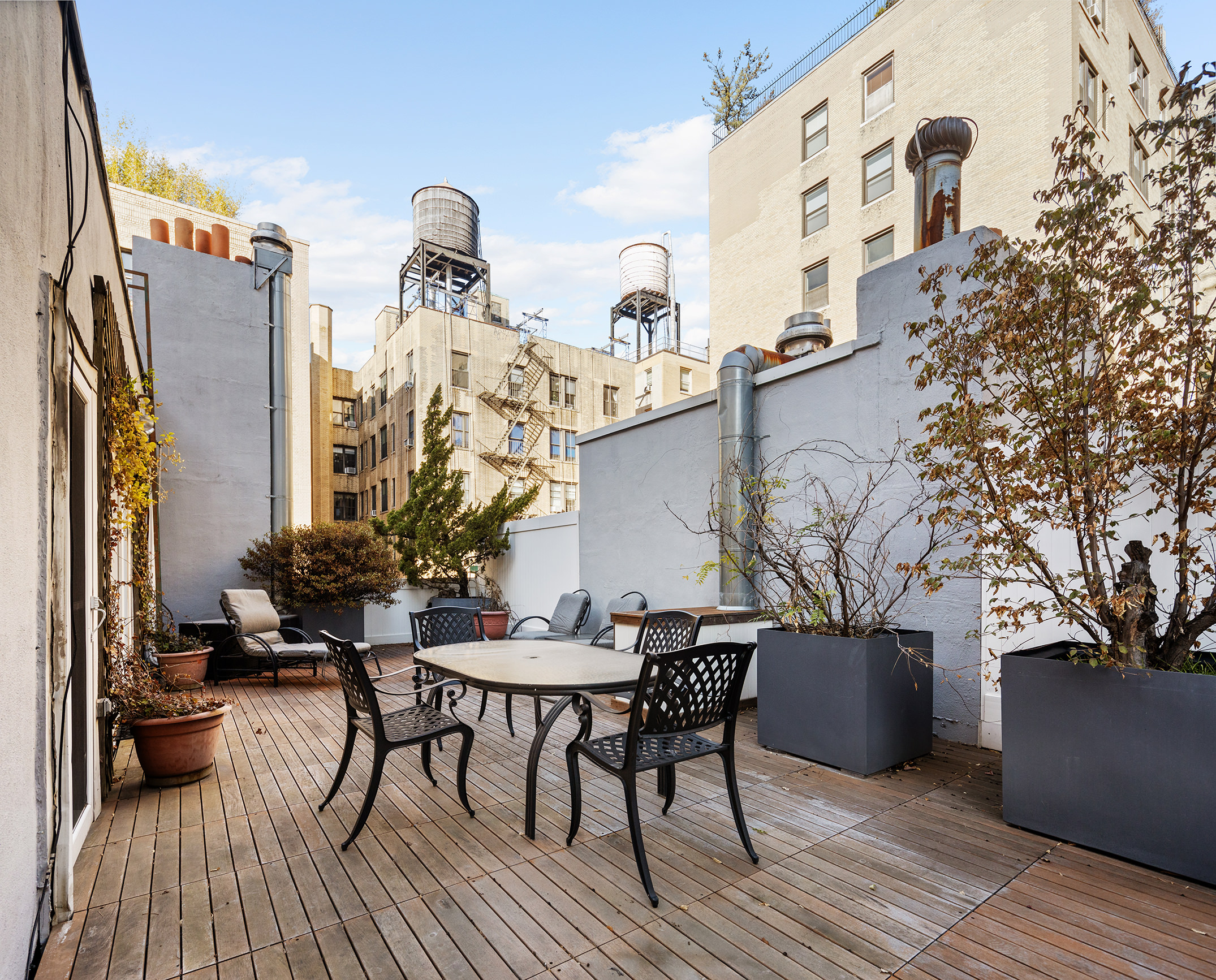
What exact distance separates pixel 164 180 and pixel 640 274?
1557 cm

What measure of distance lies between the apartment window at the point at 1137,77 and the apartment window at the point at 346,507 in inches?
944

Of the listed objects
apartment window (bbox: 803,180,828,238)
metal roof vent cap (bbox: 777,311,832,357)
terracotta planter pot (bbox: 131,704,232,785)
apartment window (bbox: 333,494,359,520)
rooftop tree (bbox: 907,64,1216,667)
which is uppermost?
apartment window (bbox: 803,180,828,238)

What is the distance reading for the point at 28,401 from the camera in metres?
1.86

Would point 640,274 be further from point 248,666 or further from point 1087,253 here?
point 1087,253

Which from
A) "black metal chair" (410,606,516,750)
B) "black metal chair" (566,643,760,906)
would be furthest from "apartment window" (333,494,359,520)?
"black metal chair" (566,643,760,906)

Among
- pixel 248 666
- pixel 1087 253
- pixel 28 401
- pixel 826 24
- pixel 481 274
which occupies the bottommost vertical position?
pixel 248 666

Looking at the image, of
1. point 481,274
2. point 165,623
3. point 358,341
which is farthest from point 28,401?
point 358,341

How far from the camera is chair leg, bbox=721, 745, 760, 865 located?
2.67 metres

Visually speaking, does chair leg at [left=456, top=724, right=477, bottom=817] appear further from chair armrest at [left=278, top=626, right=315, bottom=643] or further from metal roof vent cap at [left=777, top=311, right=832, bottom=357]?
metal roof vent cap at [left=777, top=311, right=832, bottom=357]

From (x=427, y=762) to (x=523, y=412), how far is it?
654 inches

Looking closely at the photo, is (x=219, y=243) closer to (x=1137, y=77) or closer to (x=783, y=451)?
(x=783, y=451)

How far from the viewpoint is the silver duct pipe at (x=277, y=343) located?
9.05m

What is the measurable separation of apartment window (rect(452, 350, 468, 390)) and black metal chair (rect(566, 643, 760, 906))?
1692 cm

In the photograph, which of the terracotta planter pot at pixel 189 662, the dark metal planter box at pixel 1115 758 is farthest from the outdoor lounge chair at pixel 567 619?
the dark metal planter box at pixel 1115 758
